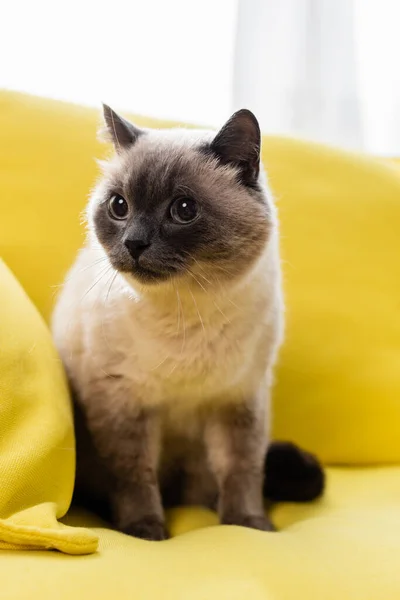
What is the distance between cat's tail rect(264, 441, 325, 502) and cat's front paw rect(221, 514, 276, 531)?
0.42 ft

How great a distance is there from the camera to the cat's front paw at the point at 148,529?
127 cm

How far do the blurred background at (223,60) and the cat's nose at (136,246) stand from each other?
123 centimetres

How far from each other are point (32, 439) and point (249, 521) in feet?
1.56

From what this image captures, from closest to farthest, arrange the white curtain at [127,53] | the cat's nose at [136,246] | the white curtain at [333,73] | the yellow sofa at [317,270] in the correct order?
the cat's nose at [136,246] < the yellow sofa at [317,270] < the white curtain at [127,53] < the white curtain at [333,73]

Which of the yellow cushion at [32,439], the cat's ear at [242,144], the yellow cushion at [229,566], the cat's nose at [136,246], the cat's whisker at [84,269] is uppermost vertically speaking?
the cat's ear at [242,144]

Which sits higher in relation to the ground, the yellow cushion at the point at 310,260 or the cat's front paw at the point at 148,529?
the yellow cushion at the point at 310,260

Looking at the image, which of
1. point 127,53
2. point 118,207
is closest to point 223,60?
point 127,53

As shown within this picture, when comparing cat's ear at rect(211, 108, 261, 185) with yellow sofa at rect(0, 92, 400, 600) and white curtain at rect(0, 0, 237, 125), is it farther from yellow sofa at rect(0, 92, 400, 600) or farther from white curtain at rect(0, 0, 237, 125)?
white curtain at rect(0, 0, 237, 125)

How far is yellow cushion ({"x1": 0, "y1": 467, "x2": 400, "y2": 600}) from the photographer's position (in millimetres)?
875

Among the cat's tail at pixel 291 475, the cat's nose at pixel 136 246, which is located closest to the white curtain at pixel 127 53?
the cat's nose at pixel 136 246

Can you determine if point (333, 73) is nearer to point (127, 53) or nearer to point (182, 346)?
point (127, 53)

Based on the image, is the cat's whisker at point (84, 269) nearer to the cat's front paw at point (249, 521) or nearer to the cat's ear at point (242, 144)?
the cat's ear at point (242, 144)

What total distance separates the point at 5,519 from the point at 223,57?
6.34ft

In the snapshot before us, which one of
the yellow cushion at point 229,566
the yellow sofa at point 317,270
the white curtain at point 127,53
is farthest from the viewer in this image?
the white curtain at point 127,53
